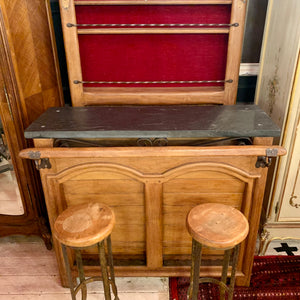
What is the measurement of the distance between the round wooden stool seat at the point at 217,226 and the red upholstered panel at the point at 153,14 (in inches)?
47.8

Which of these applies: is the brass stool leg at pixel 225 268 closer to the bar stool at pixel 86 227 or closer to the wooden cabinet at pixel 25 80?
the bar stool at pixel 86 227

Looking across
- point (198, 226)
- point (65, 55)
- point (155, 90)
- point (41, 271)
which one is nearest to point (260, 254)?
point (198, 226)

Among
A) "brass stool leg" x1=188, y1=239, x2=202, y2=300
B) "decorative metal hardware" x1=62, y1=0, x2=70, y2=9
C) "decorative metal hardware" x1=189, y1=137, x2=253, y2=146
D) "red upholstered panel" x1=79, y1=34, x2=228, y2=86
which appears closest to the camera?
"brass stool leg" x1=188, y1=239, x2=202, y2=300

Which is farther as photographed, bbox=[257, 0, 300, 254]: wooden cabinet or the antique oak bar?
bbox=[257, 0, 300, 254]: wooden cabinet

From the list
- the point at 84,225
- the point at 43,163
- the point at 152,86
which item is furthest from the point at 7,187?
the point at 152,86

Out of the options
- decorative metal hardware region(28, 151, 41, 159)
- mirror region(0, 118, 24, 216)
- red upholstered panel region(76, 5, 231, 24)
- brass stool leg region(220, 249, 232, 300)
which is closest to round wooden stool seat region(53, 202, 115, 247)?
decorative metal hardware region(28, 151, 41, 159)

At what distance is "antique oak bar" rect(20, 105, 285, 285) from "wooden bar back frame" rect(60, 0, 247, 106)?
4.8 inches

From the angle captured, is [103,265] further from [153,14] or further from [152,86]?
[153,14]

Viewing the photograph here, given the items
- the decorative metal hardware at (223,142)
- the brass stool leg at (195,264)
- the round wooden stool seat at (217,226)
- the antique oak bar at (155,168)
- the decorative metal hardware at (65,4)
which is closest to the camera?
the round wooden stool seat at (217,226)

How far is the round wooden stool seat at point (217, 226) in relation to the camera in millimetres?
1443

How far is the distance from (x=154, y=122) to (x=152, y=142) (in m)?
0.12

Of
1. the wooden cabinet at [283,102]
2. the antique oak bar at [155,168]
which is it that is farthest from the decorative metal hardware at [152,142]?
the wooden cabinet at [283,102]

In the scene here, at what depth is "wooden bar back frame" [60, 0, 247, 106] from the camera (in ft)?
6.35

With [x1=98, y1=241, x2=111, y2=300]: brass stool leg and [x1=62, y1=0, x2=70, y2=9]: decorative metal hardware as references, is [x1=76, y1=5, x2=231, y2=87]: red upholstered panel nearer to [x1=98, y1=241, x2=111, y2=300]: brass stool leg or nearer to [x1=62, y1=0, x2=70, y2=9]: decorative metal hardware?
[x1=62, y1=0, x2=70, y2=9]: decorative metal hardware
